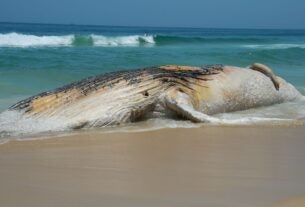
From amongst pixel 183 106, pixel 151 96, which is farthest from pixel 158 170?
pixel 151 96

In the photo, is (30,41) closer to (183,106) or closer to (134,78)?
(134,78)

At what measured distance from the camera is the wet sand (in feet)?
9.96

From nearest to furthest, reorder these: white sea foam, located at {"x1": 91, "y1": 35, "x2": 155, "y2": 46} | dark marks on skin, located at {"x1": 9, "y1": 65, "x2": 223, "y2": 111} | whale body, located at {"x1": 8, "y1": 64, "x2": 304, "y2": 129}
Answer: whale body, located at {"x1": 8, "y1": 64, "x2": 304, "y2": 129} < dark marks on skin, located at {"x1": 9, "y1": 65, "x2": 223, "y2": 111} < white sea foam, located at {"x1": 91, "y1": 35, "x2": 155, "y2": 46}

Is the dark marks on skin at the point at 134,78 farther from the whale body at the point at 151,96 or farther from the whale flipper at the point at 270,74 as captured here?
the whale flipper at the point at 270,74

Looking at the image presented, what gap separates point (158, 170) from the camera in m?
3.71

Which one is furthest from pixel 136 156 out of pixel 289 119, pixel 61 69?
pixel 61 69

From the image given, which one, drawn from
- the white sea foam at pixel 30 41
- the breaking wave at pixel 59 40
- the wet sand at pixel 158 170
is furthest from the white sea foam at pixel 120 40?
the wet sand at pixel 158 170

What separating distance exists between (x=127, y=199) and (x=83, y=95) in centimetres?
285

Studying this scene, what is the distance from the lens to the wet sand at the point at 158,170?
3.04m

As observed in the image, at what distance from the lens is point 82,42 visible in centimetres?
3102

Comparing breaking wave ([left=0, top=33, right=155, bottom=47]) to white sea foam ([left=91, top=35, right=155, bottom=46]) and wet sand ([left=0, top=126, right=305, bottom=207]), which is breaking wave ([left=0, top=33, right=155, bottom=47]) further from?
wet sand ([left=0, top=126, right=305, bottom=207])

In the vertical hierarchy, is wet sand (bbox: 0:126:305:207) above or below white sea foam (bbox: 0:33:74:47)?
above

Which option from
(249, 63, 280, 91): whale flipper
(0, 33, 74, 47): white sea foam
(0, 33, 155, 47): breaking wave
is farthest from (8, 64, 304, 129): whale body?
(0, 33, 74, 47): white sea foam

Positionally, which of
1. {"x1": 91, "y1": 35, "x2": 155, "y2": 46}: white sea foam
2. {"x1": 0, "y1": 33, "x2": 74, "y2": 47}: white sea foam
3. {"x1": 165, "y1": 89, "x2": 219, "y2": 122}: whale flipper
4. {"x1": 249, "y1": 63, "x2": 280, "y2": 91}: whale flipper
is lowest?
{"x1": 91, "y1": 35, "x2": 155, "y2": 46}: white sea foam
